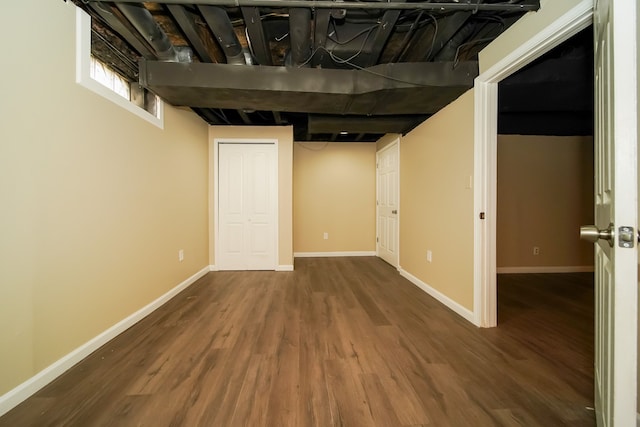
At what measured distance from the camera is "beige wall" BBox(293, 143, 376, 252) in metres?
4.68

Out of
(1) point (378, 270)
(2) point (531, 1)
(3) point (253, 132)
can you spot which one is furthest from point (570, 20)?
(3) point (253, 132)

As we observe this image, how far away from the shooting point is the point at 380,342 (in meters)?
1.74

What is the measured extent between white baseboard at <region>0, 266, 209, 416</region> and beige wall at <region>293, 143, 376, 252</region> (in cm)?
287

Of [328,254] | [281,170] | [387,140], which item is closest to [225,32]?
[281,170]

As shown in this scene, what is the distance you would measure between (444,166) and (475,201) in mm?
613

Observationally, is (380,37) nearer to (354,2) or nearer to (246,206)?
(354,2)

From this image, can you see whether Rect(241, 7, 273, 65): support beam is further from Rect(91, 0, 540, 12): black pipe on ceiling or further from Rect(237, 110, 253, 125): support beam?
Rect(237, 110, 253, 125): support beam

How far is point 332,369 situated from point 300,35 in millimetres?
2346

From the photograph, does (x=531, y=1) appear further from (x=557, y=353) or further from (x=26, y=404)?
(x=26, y=404)

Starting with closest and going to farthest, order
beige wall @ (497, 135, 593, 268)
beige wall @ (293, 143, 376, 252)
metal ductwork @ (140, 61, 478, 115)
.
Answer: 1. metal ductwork @ (140, 61, 478, 115)
2. beige wall @ (497, 135, 593, 268)
3. beige wall @ (293, 143, 376, 252)

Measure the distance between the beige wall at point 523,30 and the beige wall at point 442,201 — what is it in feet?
0.90

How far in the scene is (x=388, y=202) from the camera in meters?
4.13

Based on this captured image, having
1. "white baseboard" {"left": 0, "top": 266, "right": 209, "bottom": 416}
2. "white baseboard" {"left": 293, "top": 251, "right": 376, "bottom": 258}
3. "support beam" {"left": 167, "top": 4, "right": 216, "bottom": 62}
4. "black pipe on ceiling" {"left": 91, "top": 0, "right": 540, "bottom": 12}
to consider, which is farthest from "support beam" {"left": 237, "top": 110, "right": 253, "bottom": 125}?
"white baseboard" {"left": 293, "top": 251, "right": 376, "bottom": 258}

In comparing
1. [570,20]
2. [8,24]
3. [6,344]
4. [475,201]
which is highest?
[570,20]
